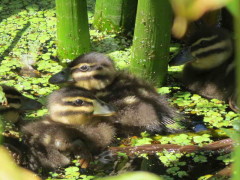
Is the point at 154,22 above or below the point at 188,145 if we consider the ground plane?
above

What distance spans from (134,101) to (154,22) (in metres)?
0.57

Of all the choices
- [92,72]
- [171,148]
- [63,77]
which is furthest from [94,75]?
[171,148]

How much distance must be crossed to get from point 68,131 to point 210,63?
1.13 metres

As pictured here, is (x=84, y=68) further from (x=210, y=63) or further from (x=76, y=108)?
(x=210, y=63)

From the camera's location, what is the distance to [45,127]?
2205mm

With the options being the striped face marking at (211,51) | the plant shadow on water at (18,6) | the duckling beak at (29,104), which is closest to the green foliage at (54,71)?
the plant shadow on water at (18,6)

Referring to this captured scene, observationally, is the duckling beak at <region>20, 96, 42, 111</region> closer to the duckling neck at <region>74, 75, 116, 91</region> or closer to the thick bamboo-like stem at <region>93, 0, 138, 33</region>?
the duckling neck at <region>74, 75, 116, 91</region>

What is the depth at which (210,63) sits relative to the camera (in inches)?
114

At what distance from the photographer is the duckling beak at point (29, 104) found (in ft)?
8.19

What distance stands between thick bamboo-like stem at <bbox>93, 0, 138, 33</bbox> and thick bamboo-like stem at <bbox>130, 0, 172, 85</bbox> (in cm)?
78

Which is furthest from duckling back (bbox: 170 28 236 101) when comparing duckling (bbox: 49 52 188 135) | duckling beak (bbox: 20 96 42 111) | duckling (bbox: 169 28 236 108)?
duckling beak (bbox: 20 96 42 111)

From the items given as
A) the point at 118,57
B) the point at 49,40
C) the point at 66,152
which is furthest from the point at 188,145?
the point at 49,40

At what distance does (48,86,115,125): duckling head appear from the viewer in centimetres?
232

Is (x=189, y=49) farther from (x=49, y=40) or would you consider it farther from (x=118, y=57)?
(x=49, y=40)
